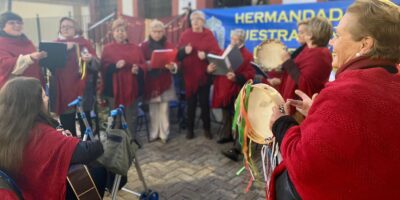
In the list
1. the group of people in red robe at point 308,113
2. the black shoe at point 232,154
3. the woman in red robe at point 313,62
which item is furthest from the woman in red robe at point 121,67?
the woman in red robe at point 313,62

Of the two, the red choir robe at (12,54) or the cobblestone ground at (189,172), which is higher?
the red choir robe at (12,54)

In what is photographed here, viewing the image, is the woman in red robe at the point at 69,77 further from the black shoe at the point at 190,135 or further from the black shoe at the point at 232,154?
the black shoe at the point at 232,154

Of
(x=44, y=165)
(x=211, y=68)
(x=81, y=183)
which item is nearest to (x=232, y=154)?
(x=211, y=68)

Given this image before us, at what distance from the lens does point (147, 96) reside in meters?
5.29

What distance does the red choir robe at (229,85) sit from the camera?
16.4 feet

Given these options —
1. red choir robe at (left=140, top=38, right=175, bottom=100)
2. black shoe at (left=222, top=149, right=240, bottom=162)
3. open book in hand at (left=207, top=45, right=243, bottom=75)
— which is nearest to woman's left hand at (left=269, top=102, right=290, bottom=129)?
black shoe at (left=222, top=149, right=240, bottom=162)

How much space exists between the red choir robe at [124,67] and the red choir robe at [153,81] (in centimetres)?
23

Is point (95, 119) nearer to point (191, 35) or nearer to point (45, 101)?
point (191, 35)

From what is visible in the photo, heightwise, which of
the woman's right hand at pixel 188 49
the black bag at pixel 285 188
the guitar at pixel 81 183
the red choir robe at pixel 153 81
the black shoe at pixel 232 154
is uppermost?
the woman's right hand at pixel 188 49

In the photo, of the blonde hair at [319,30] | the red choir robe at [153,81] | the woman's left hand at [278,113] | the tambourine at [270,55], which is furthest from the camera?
the red choir robe at [153,81]

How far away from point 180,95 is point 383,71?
4927mm

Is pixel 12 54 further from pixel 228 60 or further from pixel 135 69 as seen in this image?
pixel 228 60

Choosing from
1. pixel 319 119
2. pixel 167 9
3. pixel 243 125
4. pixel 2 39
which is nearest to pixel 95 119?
pixel 2 39

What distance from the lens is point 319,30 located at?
3.22 meters
